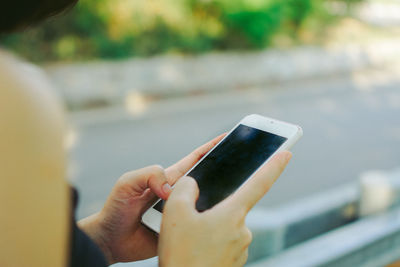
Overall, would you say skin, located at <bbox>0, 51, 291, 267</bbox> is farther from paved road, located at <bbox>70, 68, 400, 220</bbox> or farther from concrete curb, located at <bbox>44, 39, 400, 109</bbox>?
concrete curb, located at <bbox>44, 39, 400, 109</bbox>

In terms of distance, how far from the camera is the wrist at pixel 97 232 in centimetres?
124

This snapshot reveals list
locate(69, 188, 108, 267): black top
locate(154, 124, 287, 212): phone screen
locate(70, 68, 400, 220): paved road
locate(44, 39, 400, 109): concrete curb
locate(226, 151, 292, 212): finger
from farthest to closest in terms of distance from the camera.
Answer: locate(44, 39, 400, 109): concrete curb → locate(70, 68, 400, 220): paved road → locate(154, 124, 287, 212): phone screen → locate(226, 151, 292, 212): finger → locate(69, 188, 108, 267): black top

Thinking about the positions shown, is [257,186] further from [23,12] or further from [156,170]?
[23,12]

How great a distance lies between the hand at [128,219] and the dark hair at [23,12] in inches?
23.7

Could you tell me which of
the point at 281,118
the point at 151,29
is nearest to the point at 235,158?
the point at 281,118

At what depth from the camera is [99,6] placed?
7969 millimetres

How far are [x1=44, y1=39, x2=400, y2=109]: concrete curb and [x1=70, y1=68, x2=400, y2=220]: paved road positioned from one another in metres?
0.42

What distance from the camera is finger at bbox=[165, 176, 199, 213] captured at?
3.20 ft

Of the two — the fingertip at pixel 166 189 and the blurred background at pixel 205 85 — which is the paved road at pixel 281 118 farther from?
the fingertip at pixel 166 189

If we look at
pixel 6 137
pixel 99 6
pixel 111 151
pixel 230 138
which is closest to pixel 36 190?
pixel 6 137

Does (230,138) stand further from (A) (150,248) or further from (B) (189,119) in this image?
(B) (189,119)

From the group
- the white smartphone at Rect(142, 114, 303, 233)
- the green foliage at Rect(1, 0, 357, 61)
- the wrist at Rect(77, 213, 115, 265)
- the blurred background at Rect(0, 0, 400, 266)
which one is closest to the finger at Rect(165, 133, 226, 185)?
the white smartphone at Rect(142, 114, 303, 233)

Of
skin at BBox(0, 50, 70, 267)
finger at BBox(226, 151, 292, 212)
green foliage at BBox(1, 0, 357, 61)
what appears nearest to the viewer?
skin at BBox(0, 50, 70, 267)

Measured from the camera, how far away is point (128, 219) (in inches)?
50.5
